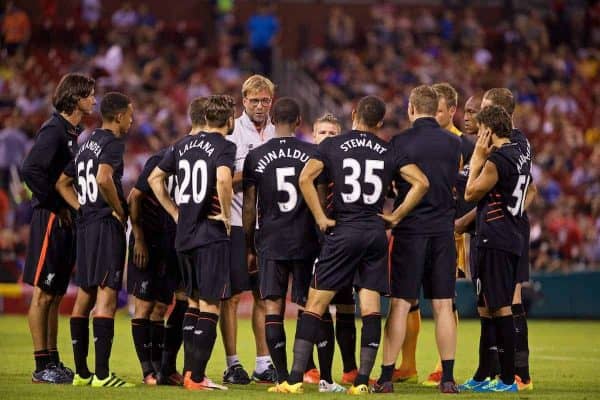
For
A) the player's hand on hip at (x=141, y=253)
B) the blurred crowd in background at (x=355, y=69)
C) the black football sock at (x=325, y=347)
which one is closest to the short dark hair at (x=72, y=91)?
the player's hand on hip at (x=141, y=253)

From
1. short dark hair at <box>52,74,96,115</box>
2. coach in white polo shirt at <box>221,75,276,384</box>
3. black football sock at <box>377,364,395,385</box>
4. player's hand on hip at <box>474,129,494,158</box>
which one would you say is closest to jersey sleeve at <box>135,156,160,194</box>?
coach in white polo shirt at <box>221,75,276,384</box>

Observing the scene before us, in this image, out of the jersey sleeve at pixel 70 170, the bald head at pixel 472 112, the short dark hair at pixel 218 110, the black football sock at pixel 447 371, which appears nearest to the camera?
the black football sock at pixel 447 371

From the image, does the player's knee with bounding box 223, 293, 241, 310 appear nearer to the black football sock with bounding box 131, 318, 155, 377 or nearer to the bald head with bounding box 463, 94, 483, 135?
the black football sock with bounding box 131, 318, 155, 377

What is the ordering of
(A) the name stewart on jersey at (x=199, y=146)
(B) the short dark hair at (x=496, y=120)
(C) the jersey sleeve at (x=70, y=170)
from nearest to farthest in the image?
(A) the name stewart on jersey at (x=199, y=146)
(B) the short dark hair at (x=496, y=120)
(C) the jersey sleeve at (x=70, y=170)

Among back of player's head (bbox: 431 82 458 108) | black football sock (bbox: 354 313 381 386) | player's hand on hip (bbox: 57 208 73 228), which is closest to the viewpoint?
black football sock (bbox: 354 313 381 386)

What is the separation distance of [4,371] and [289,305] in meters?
9.76

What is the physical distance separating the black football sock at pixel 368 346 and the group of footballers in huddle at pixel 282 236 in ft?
0.04

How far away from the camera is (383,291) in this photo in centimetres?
957

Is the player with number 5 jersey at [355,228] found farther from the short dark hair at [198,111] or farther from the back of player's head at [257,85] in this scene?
the back of player's head at [257,85]

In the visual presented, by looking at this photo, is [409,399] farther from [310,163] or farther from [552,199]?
[552,199]

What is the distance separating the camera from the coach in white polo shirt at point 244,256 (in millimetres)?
10312

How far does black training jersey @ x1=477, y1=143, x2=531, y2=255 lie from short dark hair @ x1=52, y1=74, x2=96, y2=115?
355cm

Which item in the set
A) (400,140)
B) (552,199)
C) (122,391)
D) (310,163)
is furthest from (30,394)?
(552,199)

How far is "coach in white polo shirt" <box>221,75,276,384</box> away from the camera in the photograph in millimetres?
10312
